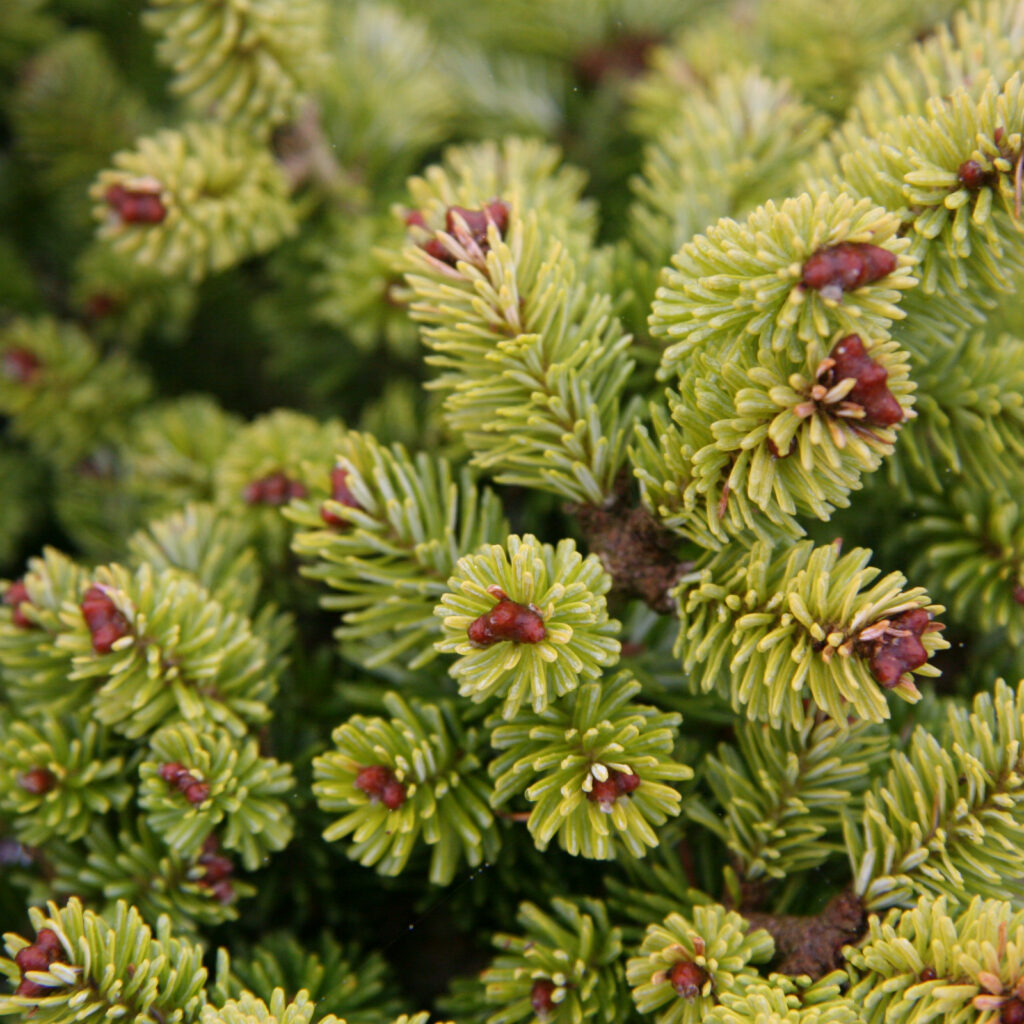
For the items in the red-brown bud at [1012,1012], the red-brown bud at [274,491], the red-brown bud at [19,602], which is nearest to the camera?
the red-brown bud at [1012,1012]

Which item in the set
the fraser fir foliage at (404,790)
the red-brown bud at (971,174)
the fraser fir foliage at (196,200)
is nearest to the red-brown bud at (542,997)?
the fraser fir foliage at (404,790)

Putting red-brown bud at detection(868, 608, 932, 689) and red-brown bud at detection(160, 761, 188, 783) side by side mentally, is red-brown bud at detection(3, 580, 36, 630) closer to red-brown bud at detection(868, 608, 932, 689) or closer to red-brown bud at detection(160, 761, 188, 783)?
red-brown bud at detection(160, 761, 188, 783)

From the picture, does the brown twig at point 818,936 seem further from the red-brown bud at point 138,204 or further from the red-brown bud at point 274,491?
the red-brown bud at point 138,204

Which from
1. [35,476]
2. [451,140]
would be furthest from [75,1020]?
[451,140]

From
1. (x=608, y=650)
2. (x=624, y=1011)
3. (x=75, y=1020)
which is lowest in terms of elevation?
(x=624, y=1011)

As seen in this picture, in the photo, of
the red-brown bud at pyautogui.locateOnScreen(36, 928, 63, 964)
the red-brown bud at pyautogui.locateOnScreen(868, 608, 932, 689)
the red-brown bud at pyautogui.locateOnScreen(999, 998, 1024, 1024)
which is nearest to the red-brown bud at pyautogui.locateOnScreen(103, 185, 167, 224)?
the red-brown bud at pyautogui.locateOnScreen(36, 928, 63, 964)

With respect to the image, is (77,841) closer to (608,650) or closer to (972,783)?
(608,650)

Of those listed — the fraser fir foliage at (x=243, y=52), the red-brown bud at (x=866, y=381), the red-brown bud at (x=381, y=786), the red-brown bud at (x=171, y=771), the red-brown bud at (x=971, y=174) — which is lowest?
the red-brown bud at (x=381, y=786)

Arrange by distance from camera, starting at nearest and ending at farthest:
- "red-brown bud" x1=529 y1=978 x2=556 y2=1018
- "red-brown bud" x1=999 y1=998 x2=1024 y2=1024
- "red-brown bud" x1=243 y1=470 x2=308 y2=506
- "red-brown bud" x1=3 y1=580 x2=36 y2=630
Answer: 1. "red-brown bud" x1=999 y1=998 x2=1024 y2=1024
2. "red-brown bud" x1=529 y1=978 x2=556 y2=1018
3. "red-brown bud" x1=3 y1=580 x2=36 y2=630
4. "red-brown bud" x1=243 y1=470 x2=308 y2=506
